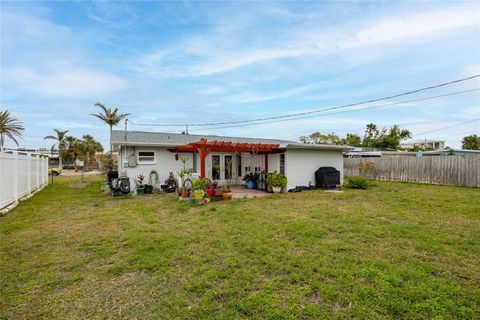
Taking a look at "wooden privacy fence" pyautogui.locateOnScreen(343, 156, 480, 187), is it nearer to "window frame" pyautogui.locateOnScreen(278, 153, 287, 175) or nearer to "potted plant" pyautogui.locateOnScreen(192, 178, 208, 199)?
"window frame" pyautogui.locateOnScreen(278, 153, 287, 175)

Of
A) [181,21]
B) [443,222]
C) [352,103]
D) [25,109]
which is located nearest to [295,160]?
[352,103]

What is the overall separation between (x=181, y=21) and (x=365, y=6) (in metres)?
6.96

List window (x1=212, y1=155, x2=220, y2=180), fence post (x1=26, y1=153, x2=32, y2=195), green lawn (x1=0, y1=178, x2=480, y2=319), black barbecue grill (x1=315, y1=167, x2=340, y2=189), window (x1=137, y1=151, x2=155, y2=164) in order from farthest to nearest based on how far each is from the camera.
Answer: window (x1=212, y1=155, x2=220, y2=180), black barbecue grill (x1=315, y1=167, x2=340, y2=189), window (x1=137, y1=151, x2=155, y2=164), fence post (x1=26, y1=153, x2=32, y2=195), green lawn (x1=0, y1=178, x2=480, y2=319)

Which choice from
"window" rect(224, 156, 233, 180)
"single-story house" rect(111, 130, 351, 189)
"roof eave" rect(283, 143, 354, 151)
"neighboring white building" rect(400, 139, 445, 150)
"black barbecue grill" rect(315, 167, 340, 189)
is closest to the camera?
"roof eave" rect(283, 143, 354, 151)

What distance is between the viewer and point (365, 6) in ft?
28.8

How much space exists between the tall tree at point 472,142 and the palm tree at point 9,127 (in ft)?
185

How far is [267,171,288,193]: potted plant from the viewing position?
11211 mm

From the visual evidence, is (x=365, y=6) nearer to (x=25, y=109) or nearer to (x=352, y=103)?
(x=352, y=103)

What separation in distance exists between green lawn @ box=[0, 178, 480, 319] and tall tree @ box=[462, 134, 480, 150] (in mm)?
41025

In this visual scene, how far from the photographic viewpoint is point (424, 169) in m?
14.2

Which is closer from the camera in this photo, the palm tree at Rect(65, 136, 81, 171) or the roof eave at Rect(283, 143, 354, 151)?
the roof eave at Rect(283, 143, 354, 151)

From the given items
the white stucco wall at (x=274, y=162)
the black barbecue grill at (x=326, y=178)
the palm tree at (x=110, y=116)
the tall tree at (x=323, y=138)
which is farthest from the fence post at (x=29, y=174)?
the tall tree at (x=323, y=138)

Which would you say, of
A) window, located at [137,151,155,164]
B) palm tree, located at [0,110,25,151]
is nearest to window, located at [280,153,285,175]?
window, located at [137,151,155,164]

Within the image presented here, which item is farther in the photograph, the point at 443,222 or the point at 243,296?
the point at 443,222
